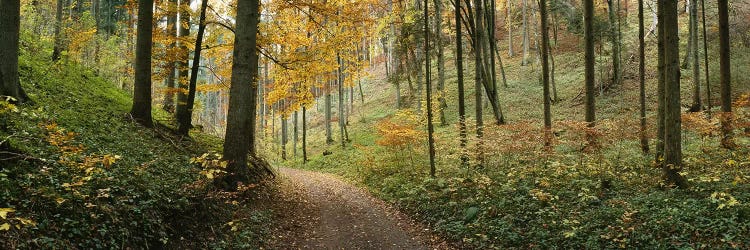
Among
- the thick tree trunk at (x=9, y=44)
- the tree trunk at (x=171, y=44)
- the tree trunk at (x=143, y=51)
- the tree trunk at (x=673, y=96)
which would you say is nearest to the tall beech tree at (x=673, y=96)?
the tree trunk at (x=673, y=96)

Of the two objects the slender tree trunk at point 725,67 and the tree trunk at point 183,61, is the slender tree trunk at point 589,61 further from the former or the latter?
the tree trunk at point 183,61

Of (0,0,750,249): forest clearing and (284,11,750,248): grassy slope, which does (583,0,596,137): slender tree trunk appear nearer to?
(0,0,750,249): forest clearing

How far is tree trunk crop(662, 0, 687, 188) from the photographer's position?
7.27m

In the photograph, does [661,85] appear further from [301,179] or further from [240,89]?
[301,179]

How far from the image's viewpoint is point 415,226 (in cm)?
903

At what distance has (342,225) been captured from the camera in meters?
9.15

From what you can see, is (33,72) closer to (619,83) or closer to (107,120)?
(107,120)

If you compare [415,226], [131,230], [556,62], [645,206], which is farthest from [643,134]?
[556,62]

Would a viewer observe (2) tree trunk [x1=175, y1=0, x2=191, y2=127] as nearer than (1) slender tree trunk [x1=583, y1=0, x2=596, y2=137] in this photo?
No

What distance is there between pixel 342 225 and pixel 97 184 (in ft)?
16.6

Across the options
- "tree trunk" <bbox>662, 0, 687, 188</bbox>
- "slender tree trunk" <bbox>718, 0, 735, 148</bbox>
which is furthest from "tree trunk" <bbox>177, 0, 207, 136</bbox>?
"slender tree trunk" <bbox>718, 0, 735, 148</bbox>

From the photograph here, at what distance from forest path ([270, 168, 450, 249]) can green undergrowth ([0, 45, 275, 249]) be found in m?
0.66

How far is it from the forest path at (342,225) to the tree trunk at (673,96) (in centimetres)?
456

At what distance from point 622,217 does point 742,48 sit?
88.2ft
